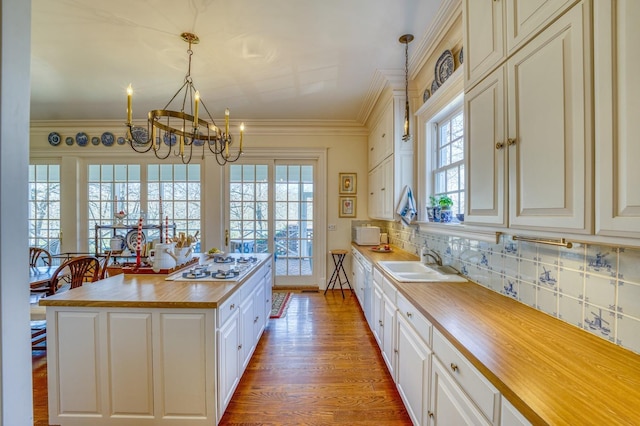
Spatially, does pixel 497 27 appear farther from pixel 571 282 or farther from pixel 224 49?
pixel 224 49

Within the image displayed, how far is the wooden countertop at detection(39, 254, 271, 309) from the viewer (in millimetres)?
1588

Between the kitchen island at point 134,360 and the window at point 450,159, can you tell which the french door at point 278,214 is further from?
the kitchen island at point 134,360

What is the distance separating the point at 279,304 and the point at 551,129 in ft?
11.6

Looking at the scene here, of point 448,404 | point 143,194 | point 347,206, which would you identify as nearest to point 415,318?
point 448,404

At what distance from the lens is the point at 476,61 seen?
1408 mm

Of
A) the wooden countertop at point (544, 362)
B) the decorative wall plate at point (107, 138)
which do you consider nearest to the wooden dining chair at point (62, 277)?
the decorative wall plate at point (107, 138)

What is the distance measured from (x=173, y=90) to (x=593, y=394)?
4.13m

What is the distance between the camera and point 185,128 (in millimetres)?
3758

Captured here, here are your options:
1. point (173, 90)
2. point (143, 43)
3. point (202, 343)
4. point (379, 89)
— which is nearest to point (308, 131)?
point (379, 89)

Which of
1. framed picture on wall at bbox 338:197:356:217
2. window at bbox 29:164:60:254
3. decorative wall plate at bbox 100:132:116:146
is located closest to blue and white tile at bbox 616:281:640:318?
framed picture on wall at bbox 338:197:356:217

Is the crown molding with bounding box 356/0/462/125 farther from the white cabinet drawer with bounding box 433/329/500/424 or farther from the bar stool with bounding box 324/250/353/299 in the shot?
the bar stool with bounding box 324/250/353/299

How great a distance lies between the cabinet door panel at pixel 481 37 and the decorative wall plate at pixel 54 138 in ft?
18.8

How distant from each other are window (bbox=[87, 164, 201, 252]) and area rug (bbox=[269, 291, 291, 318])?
67.4 inches

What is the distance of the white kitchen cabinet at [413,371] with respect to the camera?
4.66 feet
